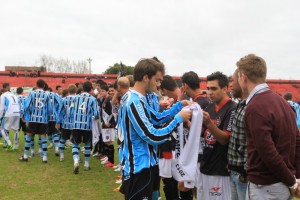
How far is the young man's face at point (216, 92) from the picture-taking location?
3768 millimetres

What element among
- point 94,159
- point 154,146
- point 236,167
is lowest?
point 94,159

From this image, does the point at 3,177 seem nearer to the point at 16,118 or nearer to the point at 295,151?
the point at 16,118

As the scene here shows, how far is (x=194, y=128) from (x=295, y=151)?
1025 mm

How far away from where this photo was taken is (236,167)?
316 cm

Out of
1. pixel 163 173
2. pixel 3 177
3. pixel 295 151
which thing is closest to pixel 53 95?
pixel 3 177

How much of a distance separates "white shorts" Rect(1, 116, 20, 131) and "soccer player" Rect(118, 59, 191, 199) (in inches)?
373

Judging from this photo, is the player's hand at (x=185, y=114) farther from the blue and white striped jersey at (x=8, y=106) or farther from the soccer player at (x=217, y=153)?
the blue and white striped jersey at (x=8, y=106)

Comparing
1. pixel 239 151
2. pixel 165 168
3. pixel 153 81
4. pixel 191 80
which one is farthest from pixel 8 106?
pixel 239 151

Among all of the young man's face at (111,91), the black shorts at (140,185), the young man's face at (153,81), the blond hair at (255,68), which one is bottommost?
the black shorts at (140,185)

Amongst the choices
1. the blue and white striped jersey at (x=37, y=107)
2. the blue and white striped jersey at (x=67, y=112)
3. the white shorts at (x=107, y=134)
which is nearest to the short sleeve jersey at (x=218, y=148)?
the white shorts at (x=107, y=134)

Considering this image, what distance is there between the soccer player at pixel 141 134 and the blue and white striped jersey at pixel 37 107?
22.0 ft

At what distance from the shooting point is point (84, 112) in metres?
8.50

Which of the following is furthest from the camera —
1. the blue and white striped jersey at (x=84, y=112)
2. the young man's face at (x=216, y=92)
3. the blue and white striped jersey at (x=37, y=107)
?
the blue and white striped jersey at (x=37, y=107)

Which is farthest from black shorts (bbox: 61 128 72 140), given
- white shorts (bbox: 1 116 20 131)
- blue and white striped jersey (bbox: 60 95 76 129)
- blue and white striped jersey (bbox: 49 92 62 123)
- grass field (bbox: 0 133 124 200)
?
white shorts (bbox: 1 116 20 131)
